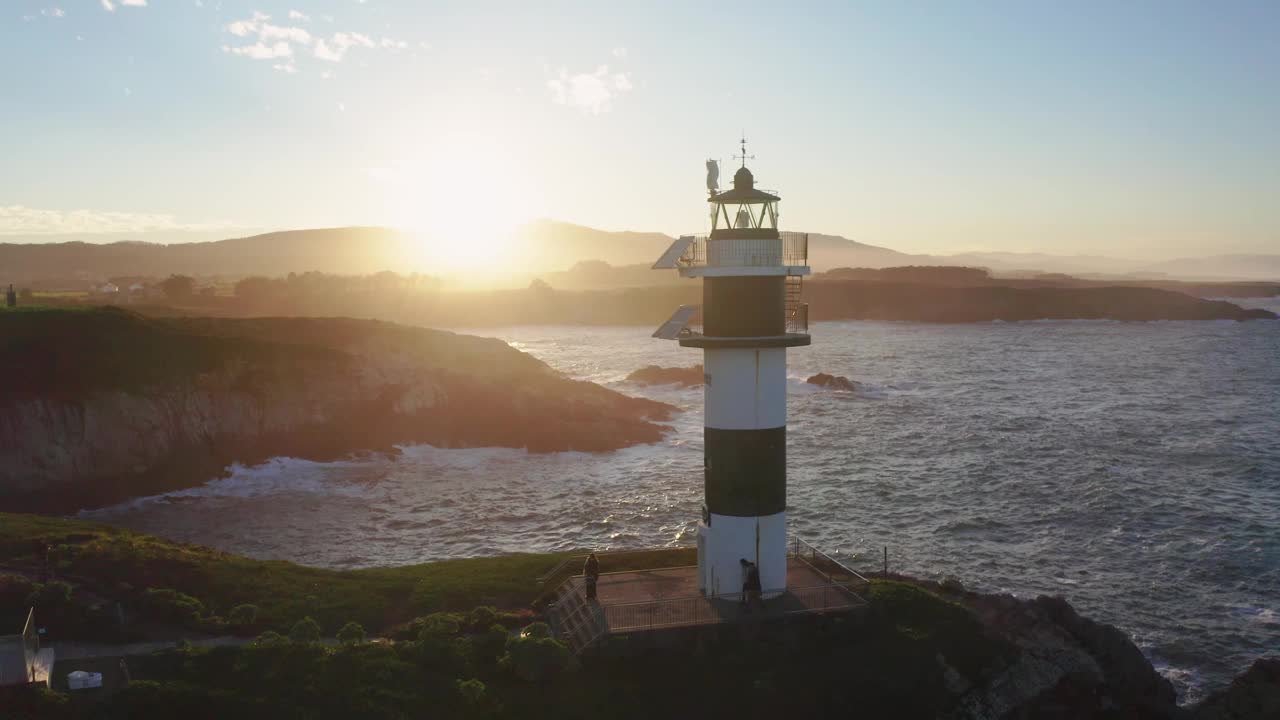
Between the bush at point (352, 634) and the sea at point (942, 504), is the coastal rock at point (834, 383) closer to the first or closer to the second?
the sea at point (942, 504)

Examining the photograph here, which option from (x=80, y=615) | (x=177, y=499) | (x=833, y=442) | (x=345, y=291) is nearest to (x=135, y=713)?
(x=80, y=615)

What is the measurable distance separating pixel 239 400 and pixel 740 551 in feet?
102

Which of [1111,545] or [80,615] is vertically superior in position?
[80,615]

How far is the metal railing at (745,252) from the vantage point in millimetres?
16203

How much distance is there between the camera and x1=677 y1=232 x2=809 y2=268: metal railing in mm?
16203

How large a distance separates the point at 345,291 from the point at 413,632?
464 feet

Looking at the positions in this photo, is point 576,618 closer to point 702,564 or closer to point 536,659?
point 536,659

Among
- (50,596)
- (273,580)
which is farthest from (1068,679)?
(50,596)

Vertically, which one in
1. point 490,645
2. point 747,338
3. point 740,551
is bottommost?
point 490,645

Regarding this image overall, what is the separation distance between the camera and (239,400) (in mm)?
40438

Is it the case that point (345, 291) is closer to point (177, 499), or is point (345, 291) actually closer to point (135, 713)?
point (177, 499)

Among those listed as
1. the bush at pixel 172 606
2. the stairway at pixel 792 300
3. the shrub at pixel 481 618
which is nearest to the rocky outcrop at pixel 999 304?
the stairway at pixel 792 300

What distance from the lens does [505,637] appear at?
15.8 meters

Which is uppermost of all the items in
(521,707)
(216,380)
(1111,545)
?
(216,380)
